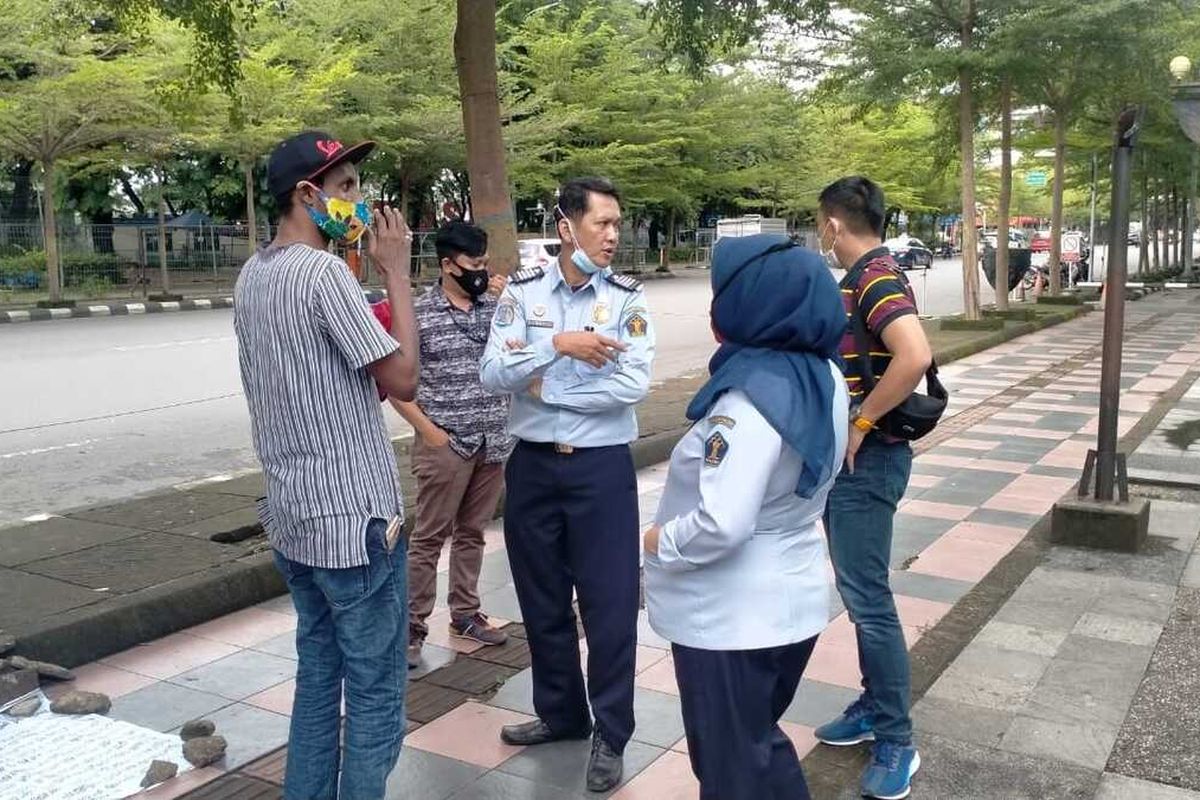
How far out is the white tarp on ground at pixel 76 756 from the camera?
317cm

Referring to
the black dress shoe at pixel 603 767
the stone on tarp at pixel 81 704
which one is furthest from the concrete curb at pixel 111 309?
the black dress shoe at pixel 603 767

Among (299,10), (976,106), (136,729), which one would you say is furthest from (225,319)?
(136,729)

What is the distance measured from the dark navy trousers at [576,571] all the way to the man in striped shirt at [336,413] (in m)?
0.73

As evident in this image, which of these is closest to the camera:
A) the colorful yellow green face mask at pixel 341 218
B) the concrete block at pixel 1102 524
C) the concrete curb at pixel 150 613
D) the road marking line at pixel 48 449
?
the colorful yellow green face mask at pixel 341 218

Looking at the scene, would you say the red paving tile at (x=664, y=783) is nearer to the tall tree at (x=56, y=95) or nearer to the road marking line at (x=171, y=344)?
the road marking line at (x=171, y=344)

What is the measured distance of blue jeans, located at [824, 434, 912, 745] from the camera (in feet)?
10.4

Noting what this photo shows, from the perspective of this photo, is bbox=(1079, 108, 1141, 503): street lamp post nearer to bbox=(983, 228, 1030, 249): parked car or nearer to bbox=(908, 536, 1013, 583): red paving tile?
bbox=(908, 536, 1013, 583): red paving tile

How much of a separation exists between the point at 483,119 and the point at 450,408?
2.73 meters

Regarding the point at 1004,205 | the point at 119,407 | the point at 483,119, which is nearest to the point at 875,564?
the point at 483,119

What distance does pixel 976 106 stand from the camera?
58.1 feet

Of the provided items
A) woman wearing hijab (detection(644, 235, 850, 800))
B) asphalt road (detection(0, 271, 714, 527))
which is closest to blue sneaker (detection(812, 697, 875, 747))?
woman wearing hijab (detection(644, 235, 850, 800))

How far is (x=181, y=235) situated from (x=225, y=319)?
748cm

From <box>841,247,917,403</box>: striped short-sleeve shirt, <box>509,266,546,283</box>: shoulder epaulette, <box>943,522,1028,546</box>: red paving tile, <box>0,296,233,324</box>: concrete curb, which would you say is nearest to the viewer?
<box>841,247,917,403</box>: striped short-sleeve shirt

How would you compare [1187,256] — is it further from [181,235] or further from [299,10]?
[181,235]
